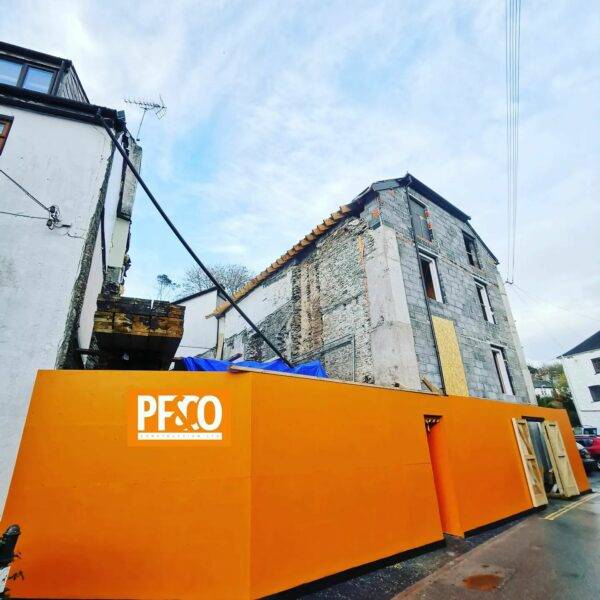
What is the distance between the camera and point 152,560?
3.42 m

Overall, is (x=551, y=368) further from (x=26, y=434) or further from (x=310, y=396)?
(x=26, y=434)

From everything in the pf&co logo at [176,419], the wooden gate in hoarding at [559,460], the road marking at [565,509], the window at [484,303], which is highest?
the window at [484,303]

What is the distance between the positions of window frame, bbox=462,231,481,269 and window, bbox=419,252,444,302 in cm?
317

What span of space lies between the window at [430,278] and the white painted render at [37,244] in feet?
29.5

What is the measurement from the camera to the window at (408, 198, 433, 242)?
1070 cm

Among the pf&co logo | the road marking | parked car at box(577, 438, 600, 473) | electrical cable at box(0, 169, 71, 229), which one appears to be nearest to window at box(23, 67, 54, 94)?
electrical cable at box(0, 169, 71, 229)

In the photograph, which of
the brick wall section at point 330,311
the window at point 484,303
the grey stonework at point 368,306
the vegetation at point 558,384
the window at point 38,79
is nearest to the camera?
the window at point 38,79

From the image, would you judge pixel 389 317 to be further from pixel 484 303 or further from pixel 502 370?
pixel 484 303

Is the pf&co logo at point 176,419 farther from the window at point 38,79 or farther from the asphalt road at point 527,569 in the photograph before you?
the window at point 38,79

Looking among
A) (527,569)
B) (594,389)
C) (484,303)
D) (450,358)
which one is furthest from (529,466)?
(594,389)

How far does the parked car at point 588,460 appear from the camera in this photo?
14.7 m

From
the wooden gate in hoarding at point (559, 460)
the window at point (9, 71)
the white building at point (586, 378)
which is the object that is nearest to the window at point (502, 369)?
the wooden gate in hoarding at point (559, 460)

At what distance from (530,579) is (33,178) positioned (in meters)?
9.38

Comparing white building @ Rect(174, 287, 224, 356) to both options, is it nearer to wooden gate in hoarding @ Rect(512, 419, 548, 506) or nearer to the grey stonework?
the grey stonework
